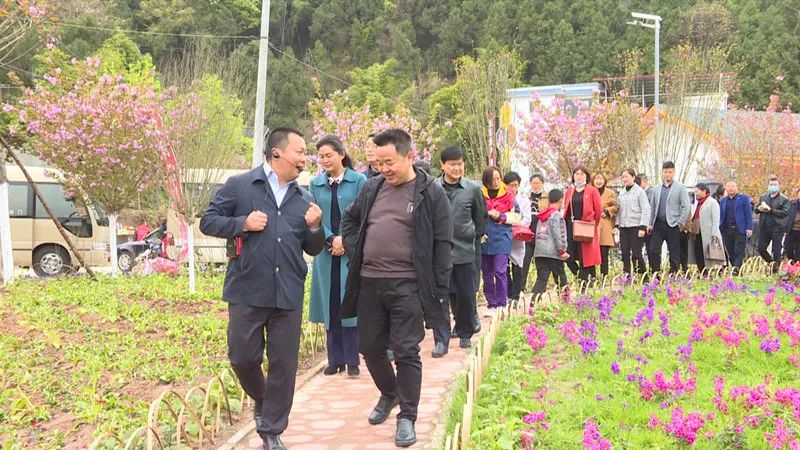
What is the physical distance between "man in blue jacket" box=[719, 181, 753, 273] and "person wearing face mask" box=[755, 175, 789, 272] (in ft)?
3.39

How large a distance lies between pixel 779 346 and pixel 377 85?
123 ft

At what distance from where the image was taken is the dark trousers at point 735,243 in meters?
12.6

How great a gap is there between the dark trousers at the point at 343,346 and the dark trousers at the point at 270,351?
68.0 inches

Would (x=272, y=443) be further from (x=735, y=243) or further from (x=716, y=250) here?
(x=735, y=243)

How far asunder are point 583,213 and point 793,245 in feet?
18.8

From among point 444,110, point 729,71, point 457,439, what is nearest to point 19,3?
point 457,439

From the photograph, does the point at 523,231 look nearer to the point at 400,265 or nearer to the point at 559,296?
the point at 559,296

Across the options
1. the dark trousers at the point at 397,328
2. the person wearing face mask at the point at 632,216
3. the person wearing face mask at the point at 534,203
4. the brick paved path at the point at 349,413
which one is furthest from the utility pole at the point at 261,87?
the dark trousers at the point at 397,328

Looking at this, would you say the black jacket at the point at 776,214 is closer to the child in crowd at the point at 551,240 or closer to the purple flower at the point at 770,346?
the child in crowd at the point at 551,240

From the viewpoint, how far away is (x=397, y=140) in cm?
480

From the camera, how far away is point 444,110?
40.9m

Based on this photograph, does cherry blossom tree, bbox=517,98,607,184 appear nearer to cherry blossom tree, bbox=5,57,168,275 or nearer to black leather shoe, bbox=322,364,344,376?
cherry blossom tree, bbox=5,57,168,275

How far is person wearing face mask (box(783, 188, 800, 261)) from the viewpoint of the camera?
43.6 ft

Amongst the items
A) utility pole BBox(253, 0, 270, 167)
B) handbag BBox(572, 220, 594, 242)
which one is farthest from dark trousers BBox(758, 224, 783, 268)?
utility pole BBox(253, 0, 270, 167)
